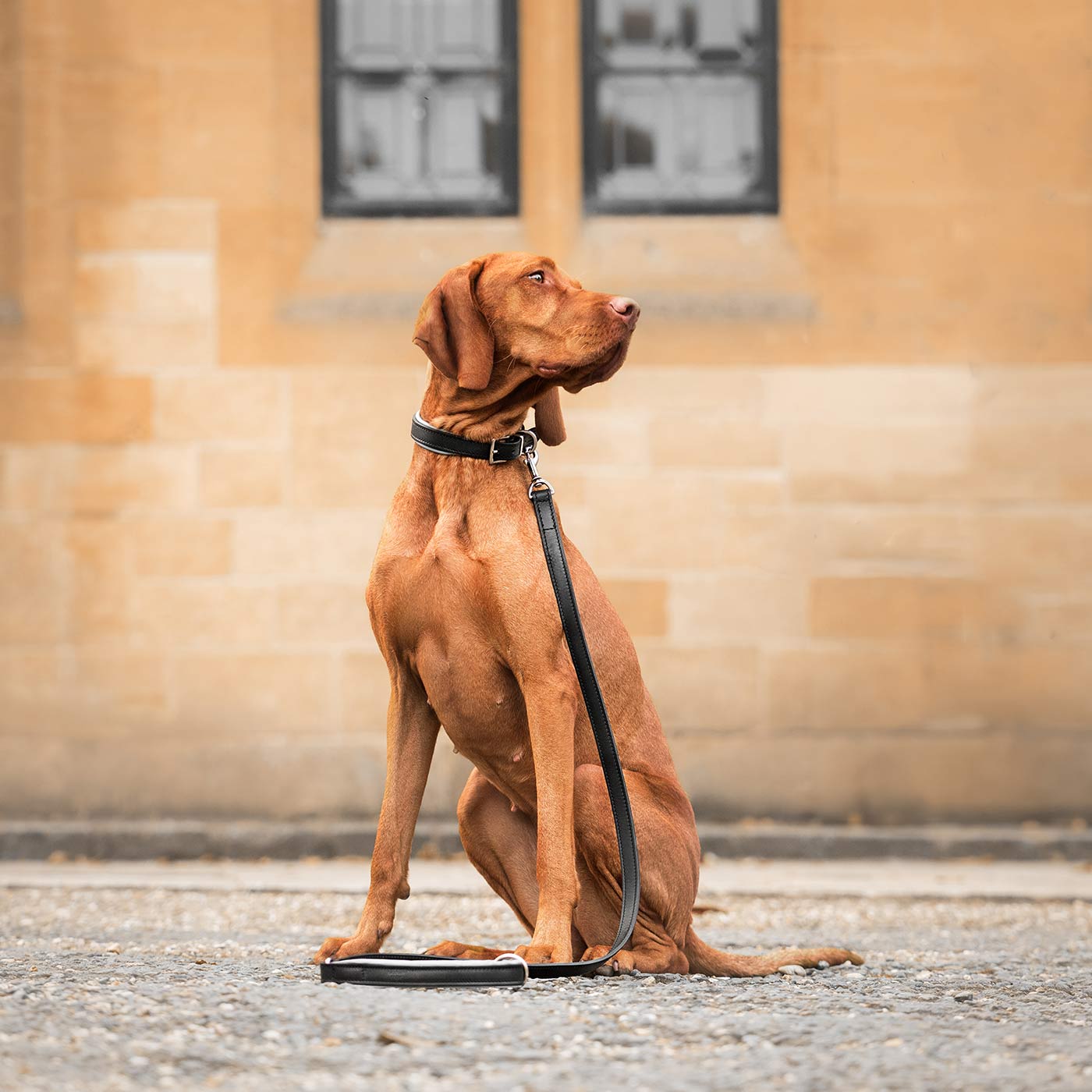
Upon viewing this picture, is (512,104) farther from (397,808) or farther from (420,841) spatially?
(397,808)

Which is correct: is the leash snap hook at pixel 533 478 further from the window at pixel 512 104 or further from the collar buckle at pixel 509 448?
the window at pixel 512 104

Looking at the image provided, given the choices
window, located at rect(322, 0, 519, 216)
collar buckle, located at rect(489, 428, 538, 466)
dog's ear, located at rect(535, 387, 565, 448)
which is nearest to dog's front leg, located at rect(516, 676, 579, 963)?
collar buckle, located at rect(489, 428, 538, 466)

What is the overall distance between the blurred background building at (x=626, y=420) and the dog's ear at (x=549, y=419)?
4.15m

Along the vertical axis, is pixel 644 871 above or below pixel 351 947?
above

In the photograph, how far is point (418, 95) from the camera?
29.3ft

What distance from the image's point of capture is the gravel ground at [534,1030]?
2.85m

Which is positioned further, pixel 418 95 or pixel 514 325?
pixel 418 95

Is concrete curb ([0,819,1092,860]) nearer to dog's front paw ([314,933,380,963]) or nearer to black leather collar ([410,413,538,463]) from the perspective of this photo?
dog's front paw ([314,933,380,963])

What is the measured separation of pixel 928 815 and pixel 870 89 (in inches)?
160

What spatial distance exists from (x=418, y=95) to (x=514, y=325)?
5.47 meters

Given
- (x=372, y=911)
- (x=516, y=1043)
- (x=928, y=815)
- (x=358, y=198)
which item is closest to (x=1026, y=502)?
(x=928, y=815)

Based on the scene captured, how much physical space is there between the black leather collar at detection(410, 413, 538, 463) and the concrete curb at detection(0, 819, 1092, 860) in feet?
14.4

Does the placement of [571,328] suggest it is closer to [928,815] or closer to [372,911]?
[372,911]

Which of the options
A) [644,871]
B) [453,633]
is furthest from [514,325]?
[644,871]
